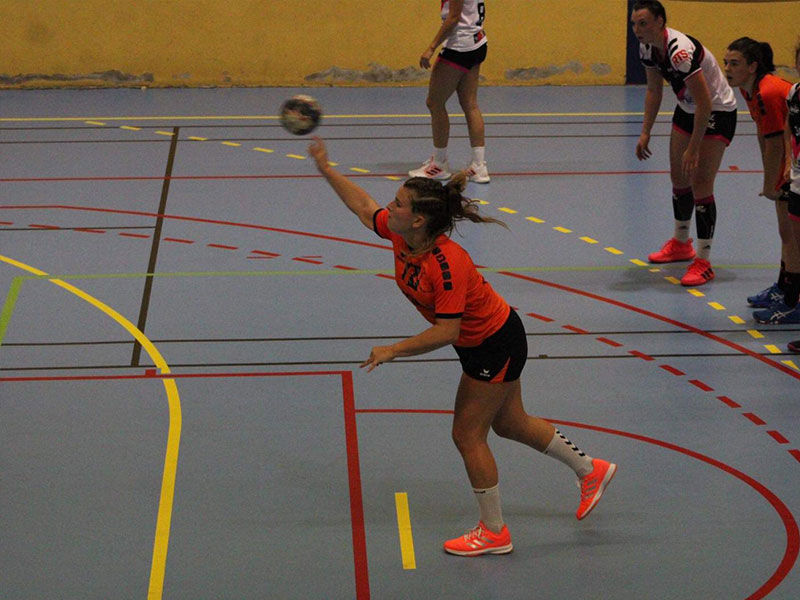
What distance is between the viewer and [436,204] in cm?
450

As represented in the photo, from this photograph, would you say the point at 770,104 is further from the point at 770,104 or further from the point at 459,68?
the point at 459,68

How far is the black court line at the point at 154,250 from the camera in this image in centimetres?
682

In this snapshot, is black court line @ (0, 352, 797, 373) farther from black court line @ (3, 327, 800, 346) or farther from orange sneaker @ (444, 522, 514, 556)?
orange sneaker @ (444, 522, 514, 556)

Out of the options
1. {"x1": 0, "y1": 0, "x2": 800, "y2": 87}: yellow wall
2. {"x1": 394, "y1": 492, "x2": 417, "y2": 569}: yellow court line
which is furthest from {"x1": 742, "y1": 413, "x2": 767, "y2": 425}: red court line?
{"x1": 0, "y1": 0, "x2": 800, "y2": 87}: yellow wall

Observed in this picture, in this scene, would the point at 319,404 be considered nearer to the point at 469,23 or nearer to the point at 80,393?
the point at 80,393

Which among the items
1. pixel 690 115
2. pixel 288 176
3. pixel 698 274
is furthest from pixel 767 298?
pixel 288 176

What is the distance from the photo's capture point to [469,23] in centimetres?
1016

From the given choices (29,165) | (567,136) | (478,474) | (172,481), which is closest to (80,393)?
(172,481)

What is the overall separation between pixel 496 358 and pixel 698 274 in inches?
145

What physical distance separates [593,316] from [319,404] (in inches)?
84.1

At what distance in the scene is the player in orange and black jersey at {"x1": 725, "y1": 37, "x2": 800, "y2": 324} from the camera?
277 inches

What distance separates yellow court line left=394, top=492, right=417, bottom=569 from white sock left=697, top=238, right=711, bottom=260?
11.9ft

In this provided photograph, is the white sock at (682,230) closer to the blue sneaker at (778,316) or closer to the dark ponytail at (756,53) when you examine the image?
the blue sneaker at (778,316)

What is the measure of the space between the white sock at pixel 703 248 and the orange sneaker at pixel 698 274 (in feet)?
0.09
